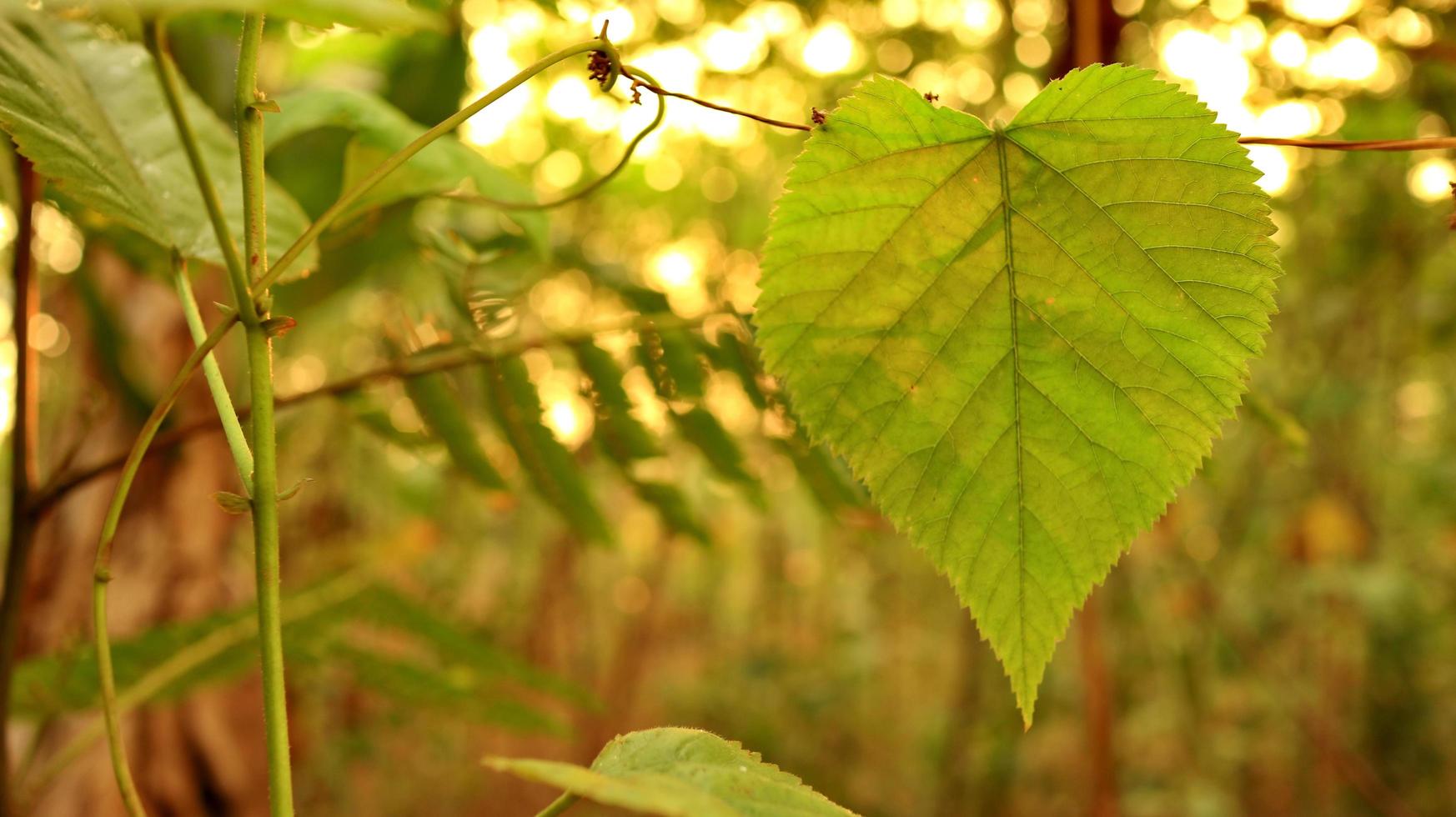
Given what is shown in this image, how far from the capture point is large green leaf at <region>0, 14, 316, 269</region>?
36cm

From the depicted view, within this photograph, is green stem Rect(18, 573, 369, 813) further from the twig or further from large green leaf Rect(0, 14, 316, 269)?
the twig

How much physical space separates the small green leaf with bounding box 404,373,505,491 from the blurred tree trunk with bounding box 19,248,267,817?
1.62ft

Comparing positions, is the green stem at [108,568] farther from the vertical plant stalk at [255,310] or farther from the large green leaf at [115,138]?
the large green leaf at [115,138]

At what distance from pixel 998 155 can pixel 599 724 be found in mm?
3832

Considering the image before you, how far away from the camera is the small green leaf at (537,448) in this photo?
2.24ft

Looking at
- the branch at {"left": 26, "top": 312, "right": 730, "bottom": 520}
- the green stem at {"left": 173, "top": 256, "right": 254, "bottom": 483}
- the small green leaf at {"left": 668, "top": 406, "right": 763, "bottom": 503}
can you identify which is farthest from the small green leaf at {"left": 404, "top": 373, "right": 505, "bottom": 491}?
the green stem at {"left": 173, "top": 256, "right": 254, "bottom": 483}

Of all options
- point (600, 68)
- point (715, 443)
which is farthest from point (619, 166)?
point (715, 443)

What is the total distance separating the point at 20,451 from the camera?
55 centimetres

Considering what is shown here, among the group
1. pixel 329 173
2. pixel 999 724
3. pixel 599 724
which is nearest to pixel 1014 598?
pixel 329 173

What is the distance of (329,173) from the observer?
81 centimetres

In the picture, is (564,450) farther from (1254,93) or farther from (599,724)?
(599,724)

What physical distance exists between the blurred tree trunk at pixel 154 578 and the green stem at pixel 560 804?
3.00 ft

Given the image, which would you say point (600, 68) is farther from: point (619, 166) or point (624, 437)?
point (624, 437)

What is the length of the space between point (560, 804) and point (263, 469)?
126 millimetres
